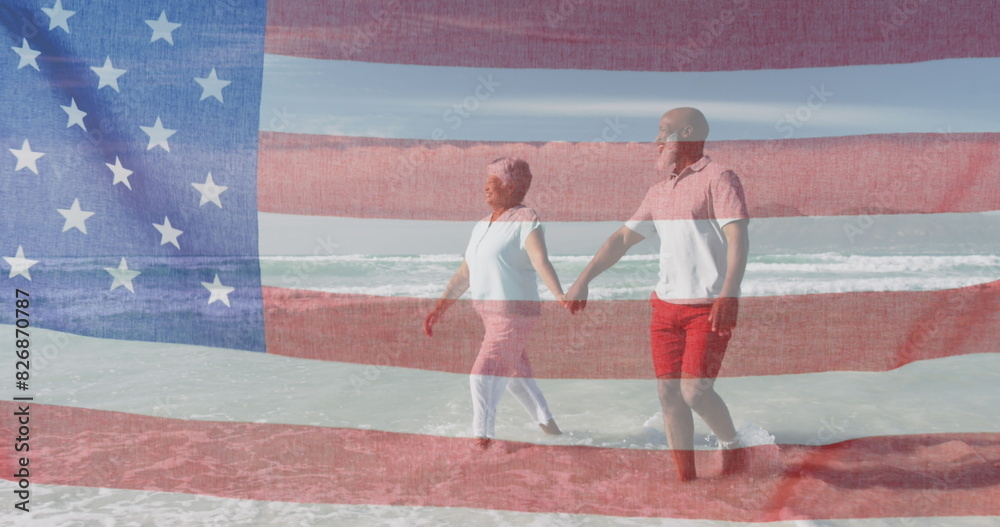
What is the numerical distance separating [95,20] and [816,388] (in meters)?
5.64

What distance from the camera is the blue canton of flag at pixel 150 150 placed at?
339 cm

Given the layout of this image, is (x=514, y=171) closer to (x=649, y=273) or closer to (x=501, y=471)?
(x=501, y=471)

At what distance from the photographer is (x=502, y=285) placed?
3.75 metres

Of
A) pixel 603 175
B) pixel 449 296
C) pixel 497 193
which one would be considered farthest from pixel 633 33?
pixel 449 296

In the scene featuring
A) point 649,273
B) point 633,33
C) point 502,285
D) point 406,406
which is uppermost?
point 649,273

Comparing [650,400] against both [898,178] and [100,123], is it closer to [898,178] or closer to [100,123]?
[898,178]

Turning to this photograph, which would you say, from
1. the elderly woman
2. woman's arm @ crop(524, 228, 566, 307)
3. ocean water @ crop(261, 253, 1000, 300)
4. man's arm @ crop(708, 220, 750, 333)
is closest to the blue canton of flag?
the elderly woman

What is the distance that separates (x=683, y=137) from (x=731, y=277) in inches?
26.0

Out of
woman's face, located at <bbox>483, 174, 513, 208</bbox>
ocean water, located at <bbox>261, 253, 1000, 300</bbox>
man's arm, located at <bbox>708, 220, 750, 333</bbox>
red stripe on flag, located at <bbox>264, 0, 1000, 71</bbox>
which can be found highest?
ocean water, located at <bbox>261, 253, 1000, 300</bbox>

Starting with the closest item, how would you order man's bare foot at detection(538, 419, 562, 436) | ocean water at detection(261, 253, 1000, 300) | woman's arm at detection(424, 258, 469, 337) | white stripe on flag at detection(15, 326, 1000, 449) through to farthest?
1. woman's arm at detection(424, 258, 469, 337)
2. man's bare foot at detection(538, 419, 562, 436)
3. white stripe on flag at detection(15, 326, 1000, 449)
4. ocean water at detection(261, 253, 1000, 300)

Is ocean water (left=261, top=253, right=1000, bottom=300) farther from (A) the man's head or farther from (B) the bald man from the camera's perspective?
(A) the man's head

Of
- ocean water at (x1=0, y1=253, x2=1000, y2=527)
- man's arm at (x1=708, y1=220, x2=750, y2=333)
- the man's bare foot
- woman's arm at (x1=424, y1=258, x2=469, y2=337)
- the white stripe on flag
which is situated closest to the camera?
man's arm at (x1=708, y1=220, x2=750, y2=333)

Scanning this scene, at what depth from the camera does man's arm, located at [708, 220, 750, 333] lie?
10.5ft

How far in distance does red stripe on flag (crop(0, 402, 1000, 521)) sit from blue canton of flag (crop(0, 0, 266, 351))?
69cm
